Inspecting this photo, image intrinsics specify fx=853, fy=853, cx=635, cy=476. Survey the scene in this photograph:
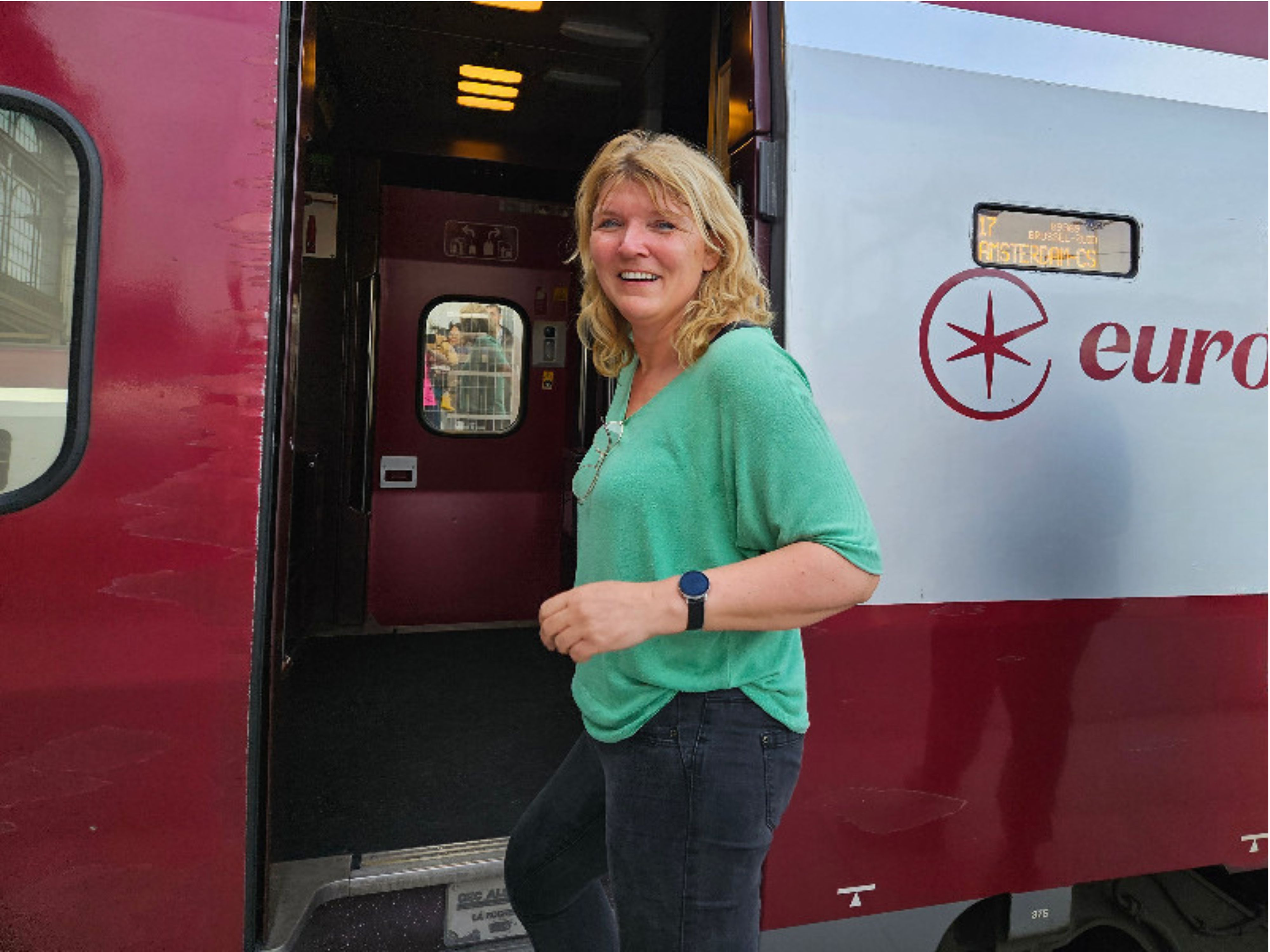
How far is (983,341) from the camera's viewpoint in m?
1.70

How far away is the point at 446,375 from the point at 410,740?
2.17 meters

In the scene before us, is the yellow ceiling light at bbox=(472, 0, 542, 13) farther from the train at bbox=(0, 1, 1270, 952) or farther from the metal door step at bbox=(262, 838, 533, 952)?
the metal door step at bbox=(262, 838, 533, 952)

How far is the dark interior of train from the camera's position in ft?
10.4

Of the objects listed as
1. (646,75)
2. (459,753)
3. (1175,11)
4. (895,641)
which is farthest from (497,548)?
(1175,11)

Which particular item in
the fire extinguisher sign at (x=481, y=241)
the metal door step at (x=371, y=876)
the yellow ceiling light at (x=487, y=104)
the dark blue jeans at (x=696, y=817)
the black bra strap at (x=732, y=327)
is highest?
the yellow ceiling light at (x=487, y=104)

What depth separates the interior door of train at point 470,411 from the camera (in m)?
4.54

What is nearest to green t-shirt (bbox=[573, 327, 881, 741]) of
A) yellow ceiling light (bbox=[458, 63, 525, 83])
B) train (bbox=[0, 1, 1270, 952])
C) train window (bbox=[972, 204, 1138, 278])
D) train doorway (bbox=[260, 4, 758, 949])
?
train (bbox=[0, 1, 1270, 952])

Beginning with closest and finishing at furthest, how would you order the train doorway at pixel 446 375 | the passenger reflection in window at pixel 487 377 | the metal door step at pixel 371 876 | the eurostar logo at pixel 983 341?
1. the eurostar logo at pixel 983 341
2. the metal door step at pixel 371 876
3. the train doorway at pixel 446 375
4. the passenger reflection in window at pixel 487 377

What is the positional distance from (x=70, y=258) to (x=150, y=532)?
468 millimetres

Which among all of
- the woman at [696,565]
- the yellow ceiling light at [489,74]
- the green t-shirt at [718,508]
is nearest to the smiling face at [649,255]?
the woman at [696,565]

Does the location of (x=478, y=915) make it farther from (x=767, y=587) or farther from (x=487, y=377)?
(x=487, y=377)

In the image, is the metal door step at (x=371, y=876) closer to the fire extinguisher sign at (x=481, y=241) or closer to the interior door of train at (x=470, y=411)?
the interior door of train at (x=470, y=411)

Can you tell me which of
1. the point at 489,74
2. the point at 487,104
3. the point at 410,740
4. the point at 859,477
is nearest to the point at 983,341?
the point at 859,477

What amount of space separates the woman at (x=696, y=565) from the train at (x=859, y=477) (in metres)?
0.53
